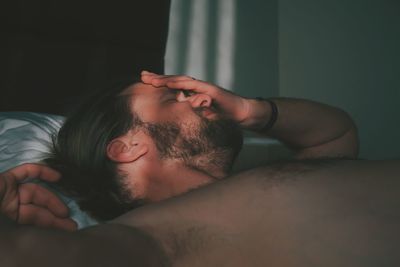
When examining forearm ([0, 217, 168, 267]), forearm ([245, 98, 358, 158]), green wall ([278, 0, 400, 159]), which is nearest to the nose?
forearm ([245, 98, 358, 158])

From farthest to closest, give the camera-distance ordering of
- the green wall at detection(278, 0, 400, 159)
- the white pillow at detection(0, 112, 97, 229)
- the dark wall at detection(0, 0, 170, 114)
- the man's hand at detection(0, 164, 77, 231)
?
the green wall at detection(278, 0, 400, 159) < the dark wall at detection(0, 0, 170, 114) < the white pillow at detection(0, 112, 97, 229) < the man's hand at detection(0, 164, 77, 231)

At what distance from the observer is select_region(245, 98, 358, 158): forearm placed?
1.28 metres

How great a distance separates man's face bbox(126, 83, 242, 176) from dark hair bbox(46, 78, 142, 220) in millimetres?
54

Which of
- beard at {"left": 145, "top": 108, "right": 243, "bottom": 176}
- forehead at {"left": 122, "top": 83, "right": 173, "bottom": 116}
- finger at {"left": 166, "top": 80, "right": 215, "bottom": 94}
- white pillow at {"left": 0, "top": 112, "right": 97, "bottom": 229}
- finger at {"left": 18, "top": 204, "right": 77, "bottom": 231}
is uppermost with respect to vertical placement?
finger at {"left": 166, "top": 80, "right": 215, "bottom": 94}

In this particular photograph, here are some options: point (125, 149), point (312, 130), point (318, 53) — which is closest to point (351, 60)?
point (318, 53)

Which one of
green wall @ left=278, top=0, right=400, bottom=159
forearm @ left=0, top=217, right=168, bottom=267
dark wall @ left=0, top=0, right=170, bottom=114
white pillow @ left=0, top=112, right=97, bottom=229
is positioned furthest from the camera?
green wall @ left=278, top=0, right=400, bottom=159

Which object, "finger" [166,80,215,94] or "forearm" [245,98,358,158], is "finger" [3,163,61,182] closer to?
"finger" [166,80,215,94]

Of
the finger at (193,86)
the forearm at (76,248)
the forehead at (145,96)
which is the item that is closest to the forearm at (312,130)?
the finger at (193,86)

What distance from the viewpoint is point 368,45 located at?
1873 mm

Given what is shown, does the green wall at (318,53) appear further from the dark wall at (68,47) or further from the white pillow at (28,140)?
the white pillow at (28,140)

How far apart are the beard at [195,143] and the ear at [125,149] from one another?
0.04 m

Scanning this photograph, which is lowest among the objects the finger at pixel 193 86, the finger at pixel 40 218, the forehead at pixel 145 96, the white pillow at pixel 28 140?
the finger at pixel 40 218

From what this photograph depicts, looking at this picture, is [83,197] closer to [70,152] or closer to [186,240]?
[70,152]

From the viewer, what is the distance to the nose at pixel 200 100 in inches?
39.9
